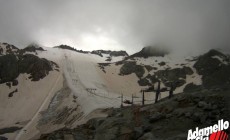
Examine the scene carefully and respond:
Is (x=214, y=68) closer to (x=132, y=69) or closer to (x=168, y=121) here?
(x=132, y=69)

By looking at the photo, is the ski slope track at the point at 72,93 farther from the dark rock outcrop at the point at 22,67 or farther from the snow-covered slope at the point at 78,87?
the dark rock outcrop at the point at 22,67

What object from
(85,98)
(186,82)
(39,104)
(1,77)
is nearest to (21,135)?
(85,98)

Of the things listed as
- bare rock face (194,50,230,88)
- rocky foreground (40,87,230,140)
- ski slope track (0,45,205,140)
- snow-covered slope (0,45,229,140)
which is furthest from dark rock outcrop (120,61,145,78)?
rocky foreground (40,87,230,140)

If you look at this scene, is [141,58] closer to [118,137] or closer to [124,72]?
[124,72]

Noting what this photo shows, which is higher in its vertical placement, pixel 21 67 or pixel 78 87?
pixel 21 67

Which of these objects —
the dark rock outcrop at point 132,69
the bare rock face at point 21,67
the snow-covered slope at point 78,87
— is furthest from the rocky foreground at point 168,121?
the dark rock outcrop at point 132,69

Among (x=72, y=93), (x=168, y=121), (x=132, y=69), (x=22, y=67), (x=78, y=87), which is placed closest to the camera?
(x=168, y=121)

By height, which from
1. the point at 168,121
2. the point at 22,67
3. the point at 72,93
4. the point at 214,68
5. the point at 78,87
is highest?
the point at 22,67

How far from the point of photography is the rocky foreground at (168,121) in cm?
2623

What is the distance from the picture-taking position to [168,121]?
92.5 feet

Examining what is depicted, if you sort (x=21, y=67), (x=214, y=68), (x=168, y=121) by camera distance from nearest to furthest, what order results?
1. (x=168, y=121)
2. (x=21, y=67)
3. (x=214, y=68)

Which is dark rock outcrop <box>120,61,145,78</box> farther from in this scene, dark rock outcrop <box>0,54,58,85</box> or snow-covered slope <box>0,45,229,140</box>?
dark rock outcrop <box>0,54,58,85</box>

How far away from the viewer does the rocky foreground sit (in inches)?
1033

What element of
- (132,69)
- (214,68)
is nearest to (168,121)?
(214,68)
